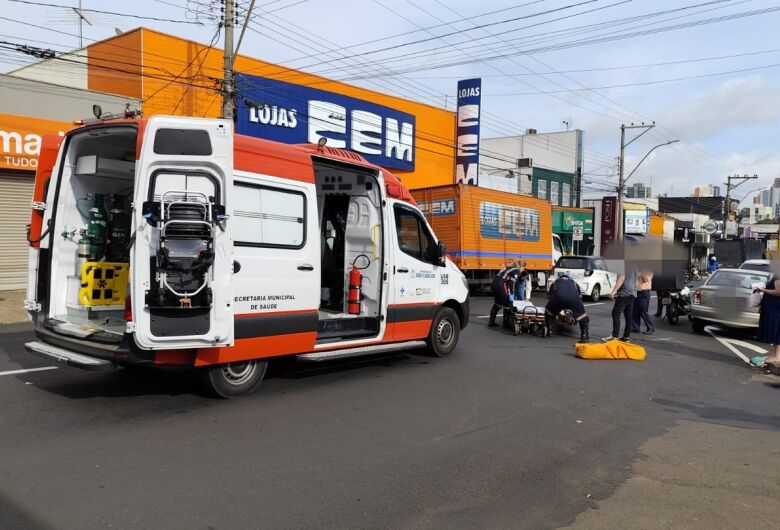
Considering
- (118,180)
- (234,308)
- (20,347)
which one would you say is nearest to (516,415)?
(234,308)

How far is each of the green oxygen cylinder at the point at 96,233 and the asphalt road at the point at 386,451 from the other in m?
1.46

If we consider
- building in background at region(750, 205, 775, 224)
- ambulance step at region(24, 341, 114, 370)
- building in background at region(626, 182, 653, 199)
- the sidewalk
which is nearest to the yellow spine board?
ambulance step at region(24, 341, 114, 370)

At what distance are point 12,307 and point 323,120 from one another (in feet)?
45.8

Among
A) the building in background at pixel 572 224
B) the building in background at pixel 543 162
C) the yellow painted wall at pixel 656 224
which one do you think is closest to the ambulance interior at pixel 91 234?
the building in background at pixel 572 224

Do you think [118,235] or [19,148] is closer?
[118,235]

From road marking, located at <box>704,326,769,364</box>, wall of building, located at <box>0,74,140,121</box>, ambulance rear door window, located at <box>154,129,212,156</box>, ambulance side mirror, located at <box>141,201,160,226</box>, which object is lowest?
road marking, located at <box>704,326,769,364</box>

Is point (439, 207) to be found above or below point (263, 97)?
below

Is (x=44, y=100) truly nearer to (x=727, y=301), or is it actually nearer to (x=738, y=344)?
(x=727, y=301)

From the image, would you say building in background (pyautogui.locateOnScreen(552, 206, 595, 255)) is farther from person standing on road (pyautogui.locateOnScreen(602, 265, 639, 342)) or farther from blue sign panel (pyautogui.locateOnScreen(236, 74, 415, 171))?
person standing on road (pyautogui.locateOnScreen(602, 265, 639, 342))

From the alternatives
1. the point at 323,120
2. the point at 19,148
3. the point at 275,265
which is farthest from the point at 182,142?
the point at 323,120

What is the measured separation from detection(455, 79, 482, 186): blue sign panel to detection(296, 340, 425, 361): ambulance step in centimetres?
2237

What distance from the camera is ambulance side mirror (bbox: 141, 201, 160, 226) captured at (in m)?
5.20

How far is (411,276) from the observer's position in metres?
8.19

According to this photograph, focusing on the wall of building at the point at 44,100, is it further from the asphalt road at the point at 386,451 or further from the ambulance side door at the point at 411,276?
the ambulance side door at the point at 411,276
